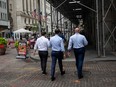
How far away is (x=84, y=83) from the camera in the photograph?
386 inches

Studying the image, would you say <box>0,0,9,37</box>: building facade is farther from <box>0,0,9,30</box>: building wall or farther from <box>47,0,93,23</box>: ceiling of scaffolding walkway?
<box>47,0,93,23</box>: ceiling of scaffolding walkway

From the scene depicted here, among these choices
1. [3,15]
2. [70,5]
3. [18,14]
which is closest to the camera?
[70,5]

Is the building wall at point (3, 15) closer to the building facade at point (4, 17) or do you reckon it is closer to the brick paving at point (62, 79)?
the building facade at point (4, 17)

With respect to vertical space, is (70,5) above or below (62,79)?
above

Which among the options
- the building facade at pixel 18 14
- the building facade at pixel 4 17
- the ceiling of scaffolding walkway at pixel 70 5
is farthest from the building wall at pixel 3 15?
the ceiling of scaffolding walkway at pixel 70 5

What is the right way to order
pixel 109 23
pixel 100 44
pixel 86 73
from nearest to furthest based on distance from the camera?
pixel 86 73
pixel 100 44
pixel 109 23

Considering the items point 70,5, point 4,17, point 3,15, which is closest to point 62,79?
point 70,5

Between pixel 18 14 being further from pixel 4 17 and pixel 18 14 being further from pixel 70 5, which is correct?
pixel 70 5

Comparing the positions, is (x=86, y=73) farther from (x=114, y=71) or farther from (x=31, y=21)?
(x=31, y=21)

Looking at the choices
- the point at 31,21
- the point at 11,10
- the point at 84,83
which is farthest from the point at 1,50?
the point at 31,21

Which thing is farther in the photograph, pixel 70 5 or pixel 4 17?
pixel 4 17

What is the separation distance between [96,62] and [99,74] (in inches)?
162

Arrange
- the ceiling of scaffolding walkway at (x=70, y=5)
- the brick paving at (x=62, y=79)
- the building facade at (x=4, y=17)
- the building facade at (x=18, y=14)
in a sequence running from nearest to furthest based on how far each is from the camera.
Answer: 1. the brick paving at (x=62, y=79)
2. the ceiling of scaffolding walkway at (x=70, y=5)
3. the building facade at (x=4, y=17)
4. the building facade at (x=18, y=14)

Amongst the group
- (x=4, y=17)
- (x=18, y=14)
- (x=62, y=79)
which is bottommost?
(x=62, y=79)
